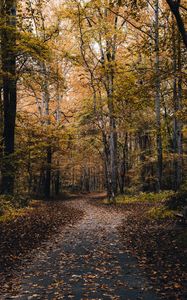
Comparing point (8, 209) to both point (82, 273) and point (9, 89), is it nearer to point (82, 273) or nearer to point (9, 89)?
point (9, 89)

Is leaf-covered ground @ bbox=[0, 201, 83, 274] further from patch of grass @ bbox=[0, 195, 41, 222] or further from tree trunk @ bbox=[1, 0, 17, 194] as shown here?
tree trunk @ bbox=[1, 0, 17, 194]

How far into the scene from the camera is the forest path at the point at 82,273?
585cm

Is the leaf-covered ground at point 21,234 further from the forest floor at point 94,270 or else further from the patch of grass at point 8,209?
the forest floor at point 94,270

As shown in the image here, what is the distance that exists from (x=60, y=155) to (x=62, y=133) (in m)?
6.29

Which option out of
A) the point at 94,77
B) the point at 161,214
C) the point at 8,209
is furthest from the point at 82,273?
the point at 94,77

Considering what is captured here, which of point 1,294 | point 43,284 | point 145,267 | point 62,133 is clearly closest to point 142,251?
point 145,267

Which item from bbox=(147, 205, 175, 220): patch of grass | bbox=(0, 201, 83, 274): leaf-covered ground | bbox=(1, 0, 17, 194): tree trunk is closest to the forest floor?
bbox=(0, 201, 83, 274): leaf-covered ground

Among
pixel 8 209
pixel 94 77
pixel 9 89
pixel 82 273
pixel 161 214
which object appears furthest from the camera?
pixel 94 77

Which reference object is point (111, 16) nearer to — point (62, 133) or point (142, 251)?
point (62, 133)

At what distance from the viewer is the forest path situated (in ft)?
19.2

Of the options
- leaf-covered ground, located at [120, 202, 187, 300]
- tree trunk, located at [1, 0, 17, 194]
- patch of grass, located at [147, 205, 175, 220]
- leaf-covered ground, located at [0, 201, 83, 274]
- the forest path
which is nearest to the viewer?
the forest path

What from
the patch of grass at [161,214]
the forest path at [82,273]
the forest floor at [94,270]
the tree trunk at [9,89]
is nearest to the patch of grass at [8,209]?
the tree trunk at [9,89]

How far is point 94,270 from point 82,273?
0.33 meters

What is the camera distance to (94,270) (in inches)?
286
